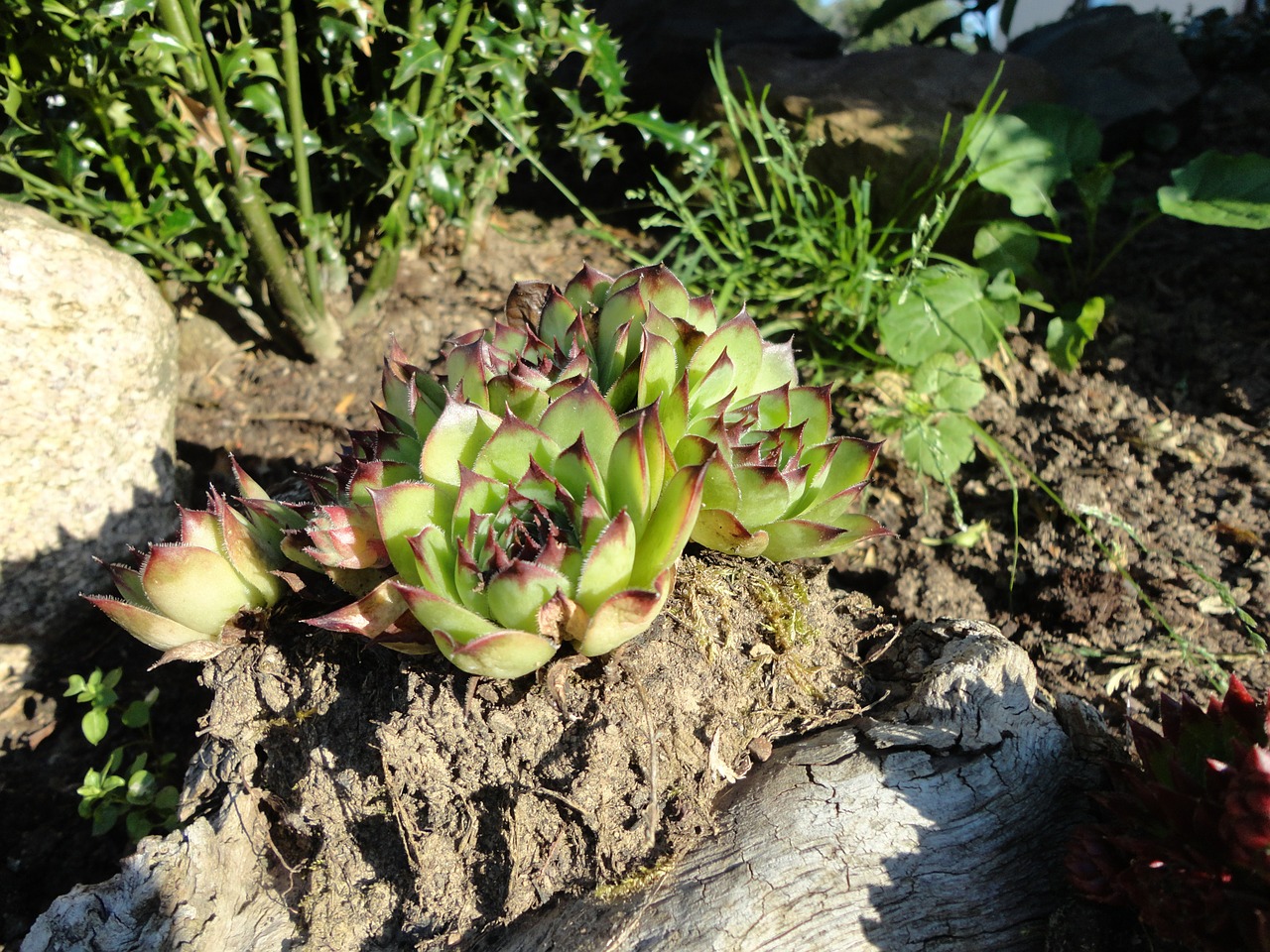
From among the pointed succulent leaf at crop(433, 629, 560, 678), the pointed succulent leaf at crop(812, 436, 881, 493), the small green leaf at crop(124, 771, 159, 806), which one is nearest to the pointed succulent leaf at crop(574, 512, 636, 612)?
the pointed succulent leaf at crop(433, 629, 560, 678)

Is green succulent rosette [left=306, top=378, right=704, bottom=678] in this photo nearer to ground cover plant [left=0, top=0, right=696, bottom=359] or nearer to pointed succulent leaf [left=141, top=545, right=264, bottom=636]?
pointed succulent leaf [left=141, top=545, right=264, bottom=636]

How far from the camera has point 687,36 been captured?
163 inches

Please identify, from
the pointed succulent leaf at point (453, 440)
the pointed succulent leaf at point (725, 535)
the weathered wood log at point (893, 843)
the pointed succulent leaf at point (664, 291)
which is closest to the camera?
the weathered wood log at point (893, 843)

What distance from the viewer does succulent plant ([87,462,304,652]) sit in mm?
1617

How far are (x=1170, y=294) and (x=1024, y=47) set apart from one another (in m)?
2.55

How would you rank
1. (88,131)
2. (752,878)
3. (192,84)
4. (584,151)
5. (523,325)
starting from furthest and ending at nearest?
(584,151) → (88,131) → (192,84) → (523,325) → (752,878)

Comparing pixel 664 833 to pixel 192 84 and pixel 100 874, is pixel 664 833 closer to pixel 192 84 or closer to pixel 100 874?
pixel 100 874

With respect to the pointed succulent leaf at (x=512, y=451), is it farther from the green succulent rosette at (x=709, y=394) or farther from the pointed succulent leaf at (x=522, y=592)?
the pointed succulent leaf at (x=522, y=592)

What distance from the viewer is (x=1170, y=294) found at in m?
3.13

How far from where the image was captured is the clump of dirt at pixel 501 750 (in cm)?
153

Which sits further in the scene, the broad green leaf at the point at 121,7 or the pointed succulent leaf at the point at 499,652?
the broad green leaf at the point at 121,7

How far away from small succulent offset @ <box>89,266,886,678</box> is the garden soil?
201mm

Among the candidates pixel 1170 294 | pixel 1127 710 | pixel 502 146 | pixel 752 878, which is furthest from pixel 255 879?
pixel 1170 294

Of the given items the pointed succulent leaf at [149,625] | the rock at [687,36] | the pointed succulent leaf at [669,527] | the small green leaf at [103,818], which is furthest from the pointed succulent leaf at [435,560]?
the rock at [687,36]
